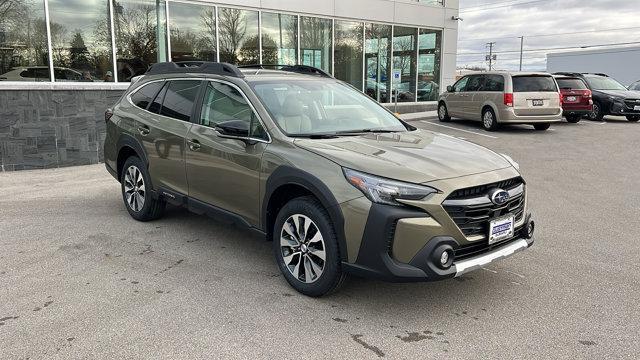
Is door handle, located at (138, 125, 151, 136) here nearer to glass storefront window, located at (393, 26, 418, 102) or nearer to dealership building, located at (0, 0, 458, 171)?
dealership building, located at (0, 0, 458, 171)

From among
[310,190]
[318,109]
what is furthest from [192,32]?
[310,190]

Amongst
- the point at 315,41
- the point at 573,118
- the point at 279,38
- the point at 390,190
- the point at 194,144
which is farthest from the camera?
the point at 315,41

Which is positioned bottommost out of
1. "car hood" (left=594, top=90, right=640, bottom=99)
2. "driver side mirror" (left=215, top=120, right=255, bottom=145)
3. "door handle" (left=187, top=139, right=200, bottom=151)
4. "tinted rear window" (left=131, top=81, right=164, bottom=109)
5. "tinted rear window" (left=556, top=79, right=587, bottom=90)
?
"door handle" (left=187, top=139, right=200, bottom=151)

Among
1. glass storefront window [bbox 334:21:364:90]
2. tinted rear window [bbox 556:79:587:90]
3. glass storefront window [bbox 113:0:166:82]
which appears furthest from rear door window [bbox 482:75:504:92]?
glass storefront window [bbox 113:0:166:82]

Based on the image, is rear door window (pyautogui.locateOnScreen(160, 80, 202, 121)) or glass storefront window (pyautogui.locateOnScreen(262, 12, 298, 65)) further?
glass storefront window (pyautogui.locateOnScreen(262, 12, 298, 65))

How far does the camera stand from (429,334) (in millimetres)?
3410

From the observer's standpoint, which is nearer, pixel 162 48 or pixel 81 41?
pixel 81 41

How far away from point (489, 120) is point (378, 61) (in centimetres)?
624

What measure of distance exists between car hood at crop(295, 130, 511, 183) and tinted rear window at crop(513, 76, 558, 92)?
11.0 m

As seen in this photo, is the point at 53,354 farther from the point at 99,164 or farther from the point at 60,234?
the point at 99,164

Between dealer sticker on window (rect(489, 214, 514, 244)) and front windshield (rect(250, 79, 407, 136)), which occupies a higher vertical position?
front windshield (rect(250, 79, 407, 136))

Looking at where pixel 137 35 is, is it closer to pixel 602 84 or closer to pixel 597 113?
pixel 597 113

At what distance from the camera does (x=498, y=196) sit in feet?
12.0

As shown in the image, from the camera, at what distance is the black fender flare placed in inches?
141
